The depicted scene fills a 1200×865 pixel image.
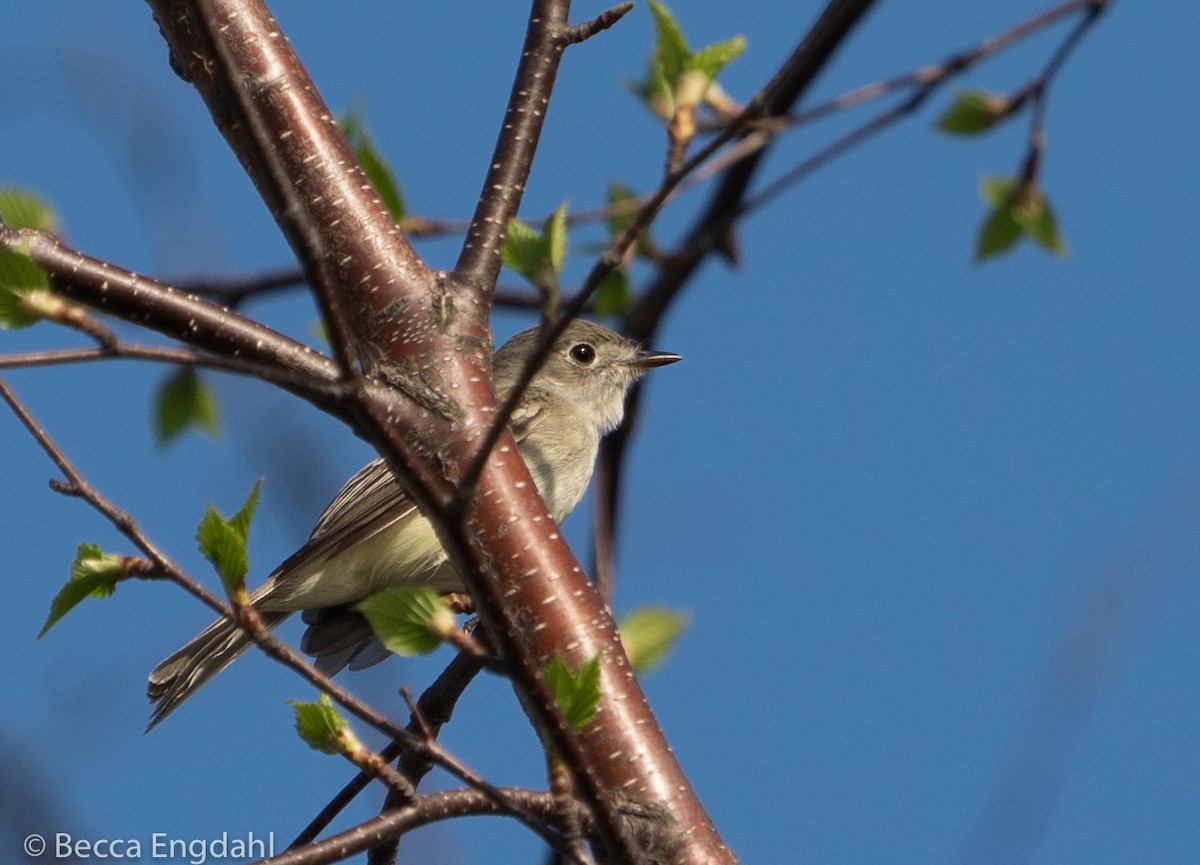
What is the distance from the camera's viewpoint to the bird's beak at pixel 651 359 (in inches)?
307

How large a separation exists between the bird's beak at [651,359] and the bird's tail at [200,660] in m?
3.08

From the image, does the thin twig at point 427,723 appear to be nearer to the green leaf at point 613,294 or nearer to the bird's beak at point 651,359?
the green leaf at point 613,294

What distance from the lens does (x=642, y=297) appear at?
5707 millimetres

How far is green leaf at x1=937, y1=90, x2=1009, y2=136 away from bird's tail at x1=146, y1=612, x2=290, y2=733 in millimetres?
3172

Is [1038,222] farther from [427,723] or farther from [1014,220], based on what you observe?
[427,723]

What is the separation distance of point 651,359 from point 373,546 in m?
2.18

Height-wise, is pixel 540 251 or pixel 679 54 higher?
pixel 679 54

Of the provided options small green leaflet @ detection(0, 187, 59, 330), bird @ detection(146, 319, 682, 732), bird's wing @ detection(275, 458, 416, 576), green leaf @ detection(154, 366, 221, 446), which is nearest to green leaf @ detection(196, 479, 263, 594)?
small green leaflet @ detection(0, 187, 59, 330)

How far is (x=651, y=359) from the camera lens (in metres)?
7.88

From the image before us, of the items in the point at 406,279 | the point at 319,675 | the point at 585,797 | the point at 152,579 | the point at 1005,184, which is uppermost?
the point at 1005,184

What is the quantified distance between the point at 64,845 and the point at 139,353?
243 centimetres

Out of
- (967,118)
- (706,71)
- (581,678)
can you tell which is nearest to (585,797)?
(581,678)

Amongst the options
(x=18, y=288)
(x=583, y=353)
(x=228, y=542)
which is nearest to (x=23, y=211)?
(x=18, y=288)

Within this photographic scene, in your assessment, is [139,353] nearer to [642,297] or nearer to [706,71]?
[706,71]
